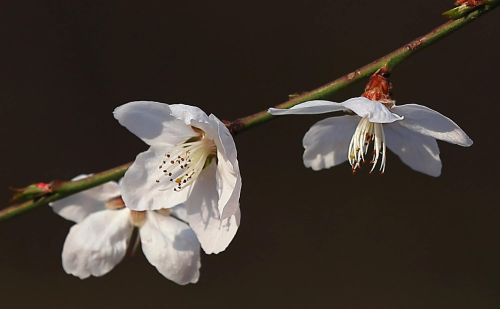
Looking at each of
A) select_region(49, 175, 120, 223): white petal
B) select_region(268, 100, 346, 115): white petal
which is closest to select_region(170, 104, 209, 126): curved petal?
select_region(268, 100, 346, 115): white petal

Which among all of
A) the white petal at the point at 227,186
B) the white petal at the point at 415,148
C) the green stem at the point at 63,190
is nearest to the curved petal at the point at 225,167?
the white petal at the point at 227,186

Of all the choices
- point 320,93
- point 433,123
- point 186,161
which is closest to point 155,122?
point 186,161

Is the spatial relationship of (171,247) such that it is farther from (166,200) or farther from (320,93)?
(320,93)

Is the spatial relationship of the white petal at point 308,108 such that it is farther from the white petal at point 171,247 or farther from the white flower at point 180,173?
the white petal at point 171,247

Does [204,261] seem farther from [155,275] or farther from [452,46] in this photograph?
[452,46]

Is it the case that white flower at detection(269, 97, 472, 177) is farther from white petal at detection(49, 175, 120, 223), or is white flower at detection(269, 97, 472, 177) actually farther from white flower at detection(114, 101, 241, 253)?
white petal at detection(49, 175, 120, 223)
